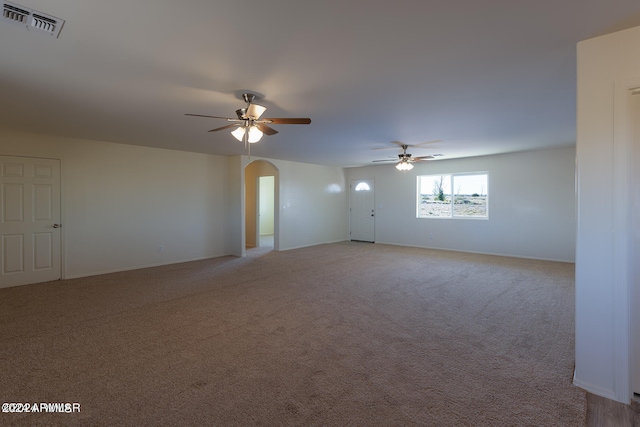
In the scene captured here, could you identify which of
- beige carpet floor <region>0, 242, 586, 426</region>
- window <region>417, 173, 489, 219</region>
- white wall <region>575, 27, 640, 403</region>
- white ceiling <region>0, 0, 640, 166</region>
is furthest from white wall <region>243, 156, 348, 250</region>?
white wall <region>575, 27, 640, 403</region>

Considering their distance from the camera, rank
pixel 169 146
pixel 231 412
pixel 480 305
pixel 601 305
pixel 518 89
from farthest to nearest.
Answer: pixel 169 146 → pixel 480 305 → pixel 518 89 → pixel 601 305 → pixel 231 412

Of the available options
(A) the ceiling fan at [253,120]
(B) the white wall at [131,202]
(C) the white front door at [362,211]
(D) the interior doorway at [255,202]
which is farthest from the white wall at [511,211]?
(A) the ceiling fan at [253,120]

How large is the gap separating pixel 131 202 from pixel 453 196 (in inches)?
302

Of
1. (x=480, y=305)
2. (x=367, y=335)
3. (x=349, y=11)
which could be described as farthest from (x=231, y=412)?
(x=480, y=305)

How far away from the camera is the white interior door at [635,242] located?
213cm

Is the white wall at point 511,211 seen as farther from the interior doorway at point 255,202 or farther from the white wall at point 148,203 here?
the interior doorway at point 255,202

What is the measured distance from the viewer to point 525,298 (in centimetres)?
420

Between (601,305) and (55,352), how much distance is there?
14.7 feet

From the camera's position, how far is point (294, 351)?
276cm

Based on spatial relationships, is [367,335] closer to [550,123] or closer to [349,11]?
[349,11]

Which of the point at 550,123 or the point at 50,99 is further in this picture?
the point at 550,123

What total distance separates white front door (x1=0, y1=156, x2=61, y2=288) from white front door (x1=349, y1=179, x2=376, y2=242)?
24.6 feet

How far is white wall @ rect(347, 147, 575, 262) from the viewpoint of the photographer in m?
6.46

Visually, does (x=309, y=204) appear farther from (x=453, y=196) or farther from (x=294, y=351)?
(x=294, y=351)
